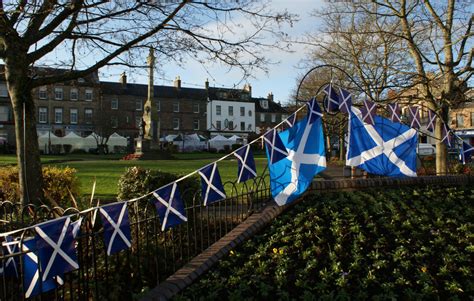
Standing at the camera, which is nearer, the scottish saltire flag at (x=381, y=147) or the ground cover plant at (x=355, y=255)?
the ground cover plant at (x=355, y=255)

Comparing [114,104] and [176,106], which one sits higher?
[176,106]

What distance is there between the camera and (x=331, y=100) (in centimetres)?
758

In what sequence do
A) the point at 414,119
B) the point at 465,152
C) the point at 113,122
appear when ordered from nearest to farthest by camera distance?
the point at 414,119
the point at 465,152
the point at 113,122

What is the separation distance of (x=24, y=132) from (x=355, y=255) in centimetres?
602

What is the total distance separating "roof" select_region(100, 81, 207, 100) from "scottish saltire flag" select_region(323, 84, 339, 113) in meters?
55.2

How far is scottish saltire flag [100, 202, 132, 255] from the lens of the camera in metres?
4.19

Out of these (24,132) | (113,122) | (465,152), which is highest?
(113,122)

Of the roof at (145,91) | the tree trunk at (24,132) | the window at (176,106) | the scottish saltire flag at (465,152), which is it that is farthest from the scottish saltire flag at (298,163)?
the window at (176,106)

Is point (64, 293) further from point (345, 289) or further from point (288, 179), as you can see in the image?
point (288, 179)

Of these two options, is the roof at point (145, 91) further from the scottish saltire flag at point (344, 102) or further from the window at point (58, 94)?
the scottish saltire flag at point (344, 102)

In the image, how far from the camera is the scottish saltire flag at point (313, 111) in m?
6.83

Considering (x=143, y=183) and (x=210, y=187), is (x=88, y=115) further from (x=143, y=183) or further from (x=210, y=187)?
(x=210, y=187)

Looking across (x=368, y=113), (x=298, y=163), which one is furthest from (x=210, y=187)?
(x=368, y=113)

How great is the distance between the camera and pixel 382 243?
541cm
